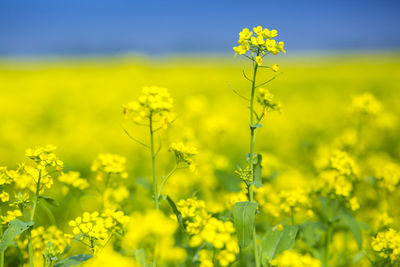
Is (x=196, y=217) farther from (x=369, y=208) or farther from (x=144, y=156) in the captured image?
(x=144, y=156)

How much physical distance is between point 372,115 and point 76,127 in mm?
6758

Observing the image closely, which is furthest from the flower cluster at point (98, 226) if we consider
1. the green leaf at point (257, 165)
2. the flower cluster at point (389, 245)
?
the flower cluster at point (389, 245)

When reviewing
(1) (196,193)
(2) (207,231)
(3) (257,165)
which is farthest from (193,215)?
(1) (196,193)

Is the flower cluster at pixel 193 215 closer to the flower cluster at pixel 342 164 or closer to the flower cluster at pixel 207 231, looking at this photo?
the flower cluster at pixel 207 231

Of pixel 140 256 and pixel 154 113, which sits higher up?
pixel 154 113

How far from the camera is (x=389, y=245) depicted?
2674mm

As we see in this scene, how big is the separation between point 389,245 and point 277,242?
785 mm

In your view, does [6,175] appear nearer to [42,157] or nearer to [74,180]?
[42,157]

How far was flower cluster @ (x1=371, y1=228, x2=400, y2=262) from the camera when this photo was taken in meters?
2.66

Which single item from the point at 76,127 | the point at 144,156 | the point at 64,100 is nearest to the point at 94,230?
the point at 144,156

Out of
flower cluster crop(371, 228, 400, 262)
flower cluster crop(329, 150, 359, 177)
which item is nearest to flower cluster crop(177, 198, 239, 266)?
flower cluster crop(371, 228, 400, 262)

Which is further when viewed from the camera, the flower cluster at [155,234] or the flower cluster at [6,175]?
the flower cluster at [6,175]

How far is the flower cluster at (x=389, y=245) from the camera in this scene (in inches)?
105

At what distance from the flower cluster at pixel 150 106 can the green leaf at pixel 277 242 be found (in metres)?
1.21
